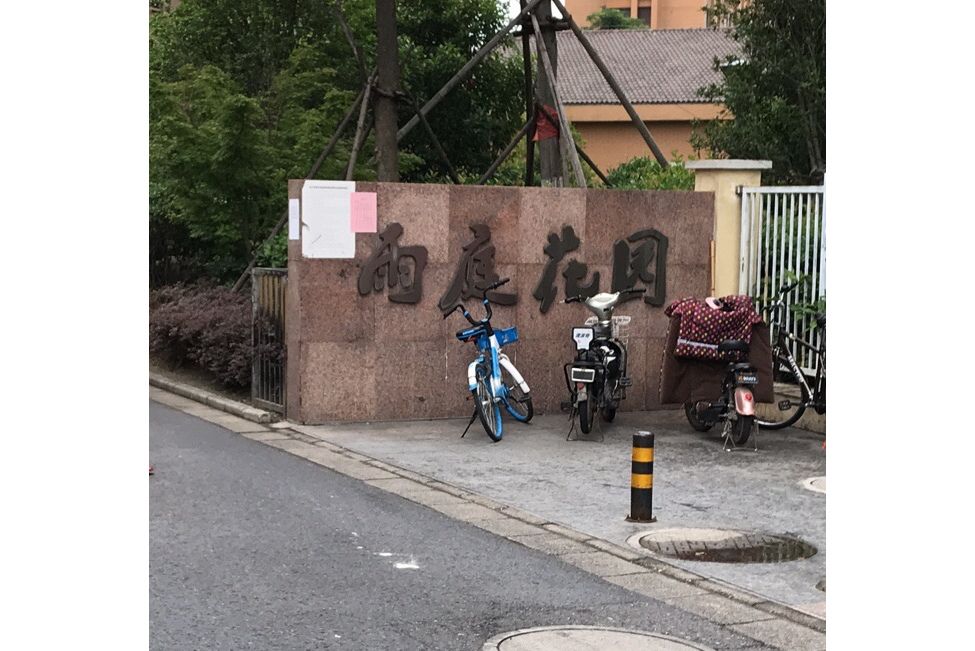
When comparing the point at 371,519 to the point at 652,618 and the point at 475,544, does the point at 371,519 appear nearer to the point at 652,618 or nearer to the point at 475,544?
the point at 475,544

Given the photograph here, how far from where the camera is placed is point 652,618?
6.49m

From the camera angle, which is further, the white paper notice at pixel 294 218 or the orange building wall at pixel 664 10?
the orange building wall at pixel 664 10

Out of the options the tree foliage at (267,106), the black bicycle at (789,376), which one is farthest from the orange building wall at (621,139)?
the black bicycle at (789,376)

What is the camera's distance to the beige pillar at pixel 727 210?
14.3 meters

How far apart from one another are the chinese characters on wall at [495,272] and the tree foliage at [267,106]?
137 inches

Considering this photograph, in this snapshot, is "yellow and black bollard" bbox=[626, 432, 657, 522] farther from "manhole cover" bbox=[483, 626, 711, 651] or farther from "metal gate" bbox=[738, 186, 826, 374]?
"metal gate" bbox=[738, 186, 826, 374]

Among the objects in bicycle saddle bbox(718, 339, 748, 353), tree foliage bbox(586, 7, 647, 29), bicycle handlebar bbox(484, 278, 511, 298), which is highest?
tree foliage bbox(586, 7, 647, 29)

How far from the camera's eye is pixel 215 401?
1447cm

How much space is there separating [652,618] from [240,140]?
41.9 ft

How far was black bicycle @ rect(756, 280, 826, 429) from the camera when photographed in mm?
12453

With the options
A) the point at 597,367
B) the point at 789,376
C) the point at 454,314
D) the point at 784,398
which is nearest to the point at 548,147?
the point at 454,314

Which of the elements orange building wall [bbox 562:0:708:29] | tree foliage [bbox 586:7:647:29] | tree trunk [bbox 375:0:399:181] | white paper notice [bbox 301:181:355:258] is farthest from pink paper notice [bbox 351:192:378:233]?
orange building wall [bbox 562:0:708:29]

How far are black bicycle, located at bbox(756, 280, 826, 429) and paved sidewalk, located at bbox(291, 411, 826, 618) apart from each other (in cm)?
24

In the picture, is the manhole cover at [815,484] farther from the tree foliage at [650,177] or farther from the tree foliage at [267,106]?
the tree foliage at [267,106]
